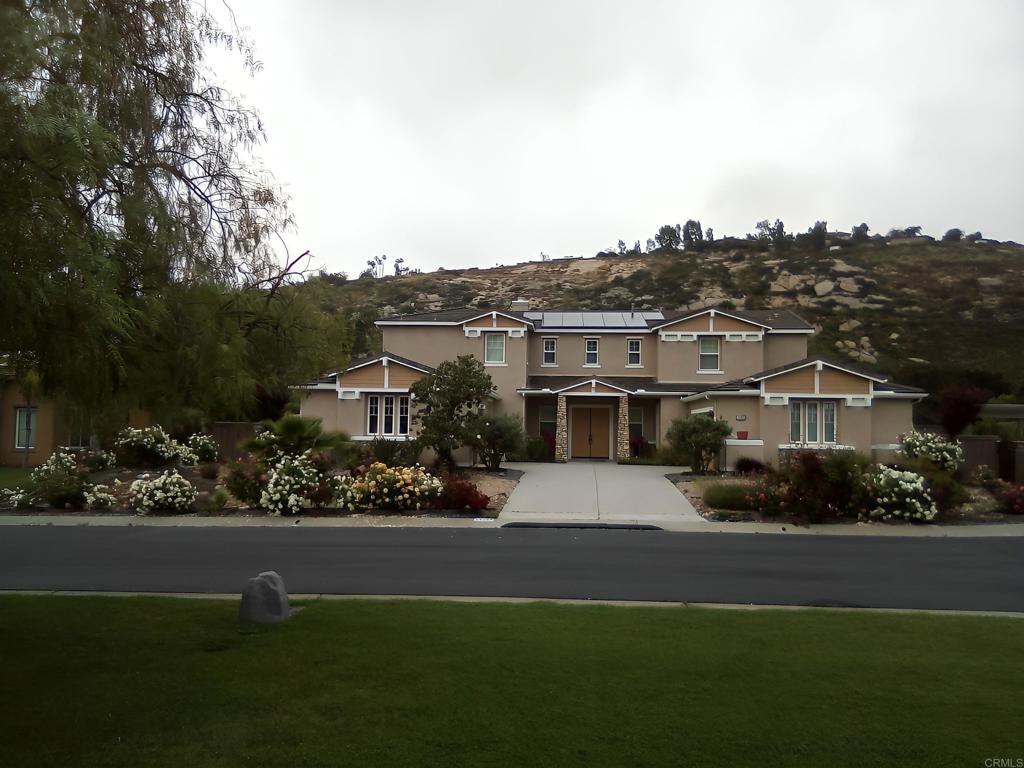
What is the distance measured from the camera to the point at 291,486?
2153cm

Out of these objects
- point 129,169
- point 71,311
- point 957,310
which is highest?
point 957,310

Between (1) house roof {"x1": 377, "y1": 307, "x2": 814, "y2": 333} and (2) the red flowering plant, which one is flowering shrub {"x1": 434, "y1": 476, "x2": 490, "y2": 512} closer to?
(2) the red flowering plant

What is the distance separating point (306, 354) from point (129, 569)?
6.65 meters

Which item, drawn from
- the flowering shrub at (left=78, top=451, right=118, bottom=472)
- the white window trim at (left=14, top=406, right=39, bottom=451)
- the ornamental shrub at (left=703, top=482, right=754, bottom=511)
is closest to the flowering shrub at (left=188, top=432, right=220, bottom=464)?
the flowering shrub at (left=78, top=451, right=118, bottom=472)

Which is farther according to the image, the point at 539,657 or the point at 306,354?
the point at 306,354

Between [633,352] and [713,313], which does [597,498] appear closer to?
[713,313]

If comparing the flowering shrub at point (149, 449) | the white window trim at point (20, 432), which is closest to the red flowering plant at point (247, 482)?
the flowering shrub at point (149, 449)

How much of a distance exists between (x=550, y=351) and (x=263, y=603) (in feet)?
98.9

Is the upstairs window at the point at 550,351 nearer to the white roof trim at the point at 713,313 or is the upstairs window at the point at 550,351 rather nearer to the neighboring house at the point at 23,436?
the white roof trim at the point at 713,313

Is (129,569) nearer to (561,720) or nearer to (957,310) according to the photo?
(561,720)

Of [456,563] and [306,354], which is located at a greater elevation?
[306,354]

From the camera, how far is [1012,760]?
18.4ft

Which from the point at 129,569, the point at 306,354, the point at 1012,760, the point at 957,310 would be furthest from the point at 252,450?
the point at 957,310

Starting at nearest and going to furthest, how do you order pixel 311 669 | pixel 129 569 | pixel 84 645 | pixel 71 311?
pixel 71 311
pixel 311 669
pixel 84 645
pixel 129 569
